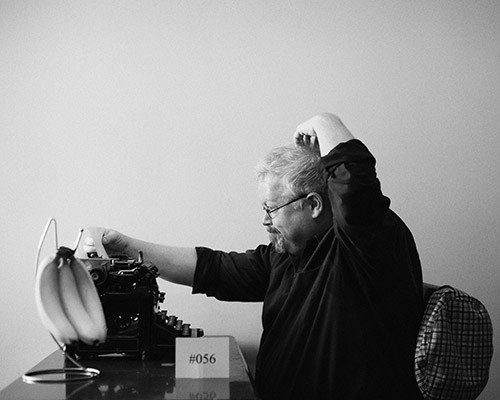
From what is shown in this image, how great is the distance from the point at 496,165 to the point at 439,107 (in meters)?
0.36

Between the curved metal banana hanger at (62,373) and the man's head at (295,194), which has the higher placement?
the man's head at (295,194)

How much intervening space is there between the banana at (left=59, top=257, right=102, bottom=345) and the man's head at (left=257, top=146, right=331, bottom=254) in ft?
2.94

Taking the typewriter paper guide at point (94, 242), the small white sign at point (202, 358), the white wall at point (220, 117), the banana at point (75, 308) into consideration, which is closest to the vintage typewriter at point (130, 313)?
the typewriter paper guide at point (94, 242)

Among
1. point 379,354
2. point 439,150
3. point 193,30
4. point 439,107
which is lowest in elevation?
point 379,354

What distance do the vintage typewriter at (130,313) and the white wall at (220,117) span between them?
0.72m

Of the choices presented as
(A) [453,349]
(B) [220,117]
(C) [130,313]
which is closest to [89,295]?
(C) [130,313]

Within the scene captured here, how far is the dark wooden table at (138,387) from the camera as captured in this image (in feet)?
5.22

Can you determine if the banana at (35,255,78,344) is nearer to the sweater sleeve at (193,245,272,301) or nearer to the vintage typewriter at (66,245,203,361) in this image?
the vintage typewriter at (66,245,203,361)

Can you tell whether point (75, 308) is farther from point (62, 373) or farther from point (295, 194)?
point (295, 194)

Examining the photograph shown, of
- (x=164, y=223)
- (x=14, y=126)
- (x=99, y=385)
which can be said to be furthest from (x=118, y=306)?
(x=14, y=126)

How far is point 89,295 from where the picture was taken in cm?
167

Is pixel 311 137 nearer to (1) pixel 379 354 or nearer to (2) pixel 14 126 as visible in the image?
(1) pixel 379 354

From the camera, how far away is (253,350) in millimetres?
2836

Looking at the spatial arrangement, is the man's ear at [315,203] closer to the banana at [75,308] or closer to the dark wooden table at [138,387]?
the dark wooden table at [138,387]
